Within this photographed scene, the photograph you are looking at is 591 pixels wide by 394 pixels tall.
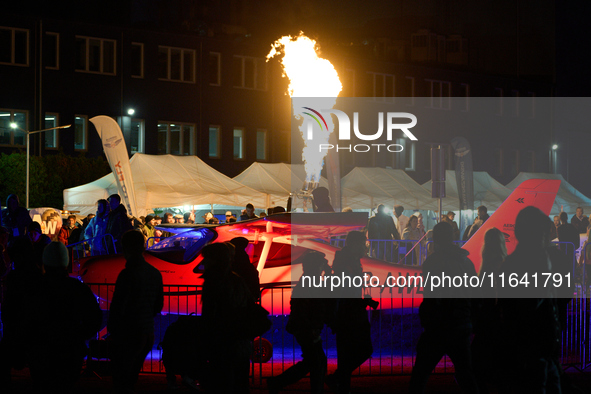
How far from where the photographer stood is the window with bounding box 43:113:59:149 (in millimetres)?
36125

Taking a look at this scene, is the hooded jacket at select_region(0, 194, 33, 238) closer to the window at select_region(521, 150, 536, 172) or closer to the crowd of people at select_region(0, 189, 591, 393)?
the crowd of people at select_region(0, 189, 591, 393)

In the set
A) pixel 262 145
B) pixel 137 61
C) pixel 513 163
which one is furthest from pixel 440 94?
pixel 137 61

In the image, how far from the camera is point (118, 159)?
17.8 meters

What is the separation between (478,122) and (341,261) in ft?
154

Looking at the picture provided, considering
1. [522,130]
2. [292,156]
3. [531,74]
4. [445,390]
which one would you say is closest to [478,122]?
[522,130]

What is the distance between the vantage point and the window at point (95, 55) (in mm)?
36938

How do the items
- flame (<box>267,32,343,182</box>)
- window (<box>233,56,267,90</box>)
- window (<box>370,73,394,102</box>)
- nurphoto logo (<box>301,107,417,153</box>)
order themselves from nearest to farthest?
flame (<box>267,32,343,182</box>)
window (<box>233,56,267,90</box>)
nurphoto logo (<box>301,107,417,153</box>)
window (<box>370,73,394,102</box>)

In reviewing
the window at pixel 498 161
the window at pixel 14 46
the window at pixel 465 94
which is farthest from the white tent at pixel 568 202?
the window at pixel 14 46

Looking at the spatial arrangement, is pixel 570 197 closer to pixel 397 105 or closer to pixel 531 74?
pixel 397 105

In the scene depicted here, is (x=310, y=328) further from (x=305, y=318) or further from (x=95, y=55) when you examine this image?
(x=95, y=55)

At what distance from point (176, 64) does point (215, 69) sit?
7.83 ft

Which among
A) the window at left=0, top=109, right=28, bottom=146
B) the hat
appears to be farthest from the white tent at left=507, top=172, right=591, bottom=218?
the hat

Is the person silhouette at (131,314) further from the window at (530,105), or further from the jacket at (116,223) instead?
the window at (530,105)

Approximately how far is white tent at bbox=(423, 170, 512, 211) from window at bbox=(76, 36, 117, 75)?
58.4 feet
